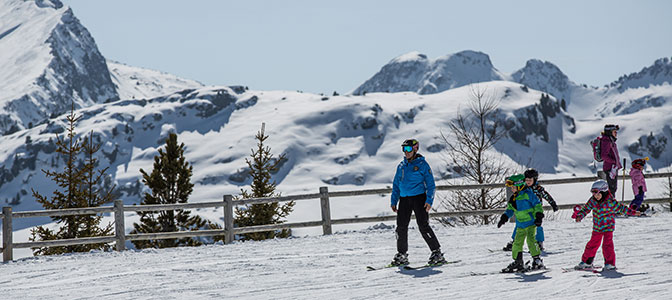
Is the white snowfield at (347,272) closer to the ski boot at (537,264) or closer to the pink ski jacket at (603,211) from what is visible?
the ski boot at (537,264)

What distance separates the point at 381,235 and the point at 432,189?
5.95 meters

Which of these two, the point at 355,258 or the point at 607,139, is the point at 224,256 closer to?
the point at 355,258

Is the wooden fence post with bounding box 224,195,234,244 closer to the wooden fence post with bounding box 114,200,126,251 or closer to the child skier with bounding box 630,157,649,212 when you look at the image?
the wooden fence post with bounding box 114,200,126,251

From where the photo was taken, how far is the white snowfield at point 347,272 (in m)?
7.63

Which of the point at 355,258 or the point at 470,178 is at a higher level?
the point at 470,178

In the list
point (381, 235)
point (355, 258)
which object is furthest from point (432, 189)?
point (381, 235)

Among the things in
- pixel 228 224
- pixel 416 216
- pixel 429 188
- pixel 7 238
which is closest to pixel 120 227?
pixel 7 238

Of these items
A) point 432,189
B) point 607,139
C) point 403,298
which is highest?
point 607,139

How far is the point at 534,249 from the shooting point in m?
8.66

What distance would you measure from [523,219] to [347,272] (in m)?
2.55

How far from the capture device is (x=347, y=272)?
9.54 meters

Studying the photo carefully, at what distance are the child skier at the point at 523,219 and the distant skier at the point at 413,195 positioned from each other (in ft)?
3.97

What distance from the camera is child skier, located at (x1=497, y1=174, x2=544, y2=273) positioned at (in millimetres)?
8617

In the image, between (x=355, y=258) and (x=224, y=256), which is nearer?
(x=355, y=258)
